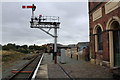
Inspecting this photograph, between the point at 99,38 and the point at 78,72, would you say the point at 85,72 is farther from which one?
the point at 99,38

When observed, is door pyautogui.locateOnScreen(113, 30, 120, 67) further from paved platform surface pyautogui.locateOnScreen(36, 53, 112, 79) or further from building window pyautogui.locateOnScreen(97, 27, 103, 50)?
building window pyautogui.locateOnScreen(97, 27, 103, 50)

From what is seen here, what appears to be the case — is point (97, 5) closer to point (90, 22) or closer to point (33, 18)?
point (90, 22)

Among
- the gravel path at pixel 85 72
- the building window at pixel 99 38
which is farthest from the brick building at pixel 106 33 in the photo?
the gravel path at pixel 85 72

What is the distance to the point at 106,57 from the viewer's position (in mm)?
12891

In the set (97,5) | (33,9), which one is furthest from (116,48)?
(33,9)

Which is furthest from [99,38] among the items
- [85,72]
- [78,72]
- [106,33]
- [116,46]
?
[78,72]

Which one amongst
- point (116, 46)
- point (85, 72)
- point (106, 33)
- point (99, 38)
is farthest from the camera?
point (99, 38)

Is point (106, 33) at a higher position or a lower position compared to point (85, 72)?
higher

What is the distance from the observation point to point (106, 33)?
12812mm

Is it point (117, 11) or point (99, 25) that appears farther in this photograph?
point (99, 25)

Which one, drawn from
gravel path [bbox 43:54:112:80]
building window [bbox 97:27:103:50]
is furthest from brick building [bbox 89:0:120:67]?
gravel path [bbox 43:54:112:80]

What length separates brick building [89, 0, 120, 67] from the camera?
1159cm

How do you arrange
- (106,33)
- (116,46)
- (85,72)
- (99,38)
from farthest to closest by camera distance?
(99,38)
(106,33)
(116,46)
(85,72)

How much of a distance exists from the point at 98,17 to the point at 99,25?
0.78 metres
